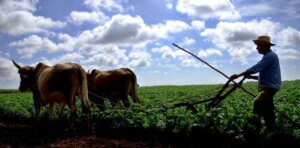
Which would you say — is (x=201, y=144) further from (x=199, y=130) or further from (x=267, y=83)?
(x=267, y=83)

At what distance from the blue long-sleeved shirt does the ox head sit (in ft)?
31.7

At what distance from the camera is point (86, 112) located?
473 inches

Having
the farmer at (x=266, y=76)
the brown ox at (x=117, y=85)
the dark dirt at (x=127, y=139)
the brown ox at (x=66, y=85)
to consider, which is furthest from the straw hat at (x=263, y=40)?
the brown ox at (x=117, y=85)

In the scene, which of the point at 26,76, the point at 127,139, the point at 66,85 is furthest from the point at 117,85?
the point at 127,139

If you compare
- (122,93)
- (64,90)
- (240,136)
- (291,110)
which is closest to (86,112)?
(64,90)

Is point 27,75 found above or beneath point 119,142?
above

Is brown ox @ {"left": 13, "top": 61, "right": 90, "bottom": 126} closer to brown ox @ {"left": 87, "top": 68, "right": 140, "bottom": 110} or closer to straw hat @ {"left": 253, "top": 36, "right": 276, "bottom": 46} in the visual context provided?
brown ox @ {"left": 87, "top": 68, "right": 140, "bottom": 110}

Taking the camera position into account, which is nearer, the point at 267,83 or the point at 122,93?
the point at 267,83

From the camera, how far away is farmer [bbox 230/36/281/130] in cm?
851

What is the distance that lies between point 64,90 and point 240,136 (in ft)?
19.5

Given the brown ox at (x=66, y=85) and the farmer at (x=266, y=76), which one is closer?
the farmer at (x=266, y=76)

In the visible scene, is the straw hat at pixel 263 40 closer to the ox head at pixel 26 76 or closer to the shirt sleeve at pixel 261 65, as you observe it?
the shirt sleeve at pixel 261 65

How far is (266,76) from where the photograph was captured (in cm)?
859

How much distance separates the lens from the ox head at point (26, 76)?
1505 centimetres
